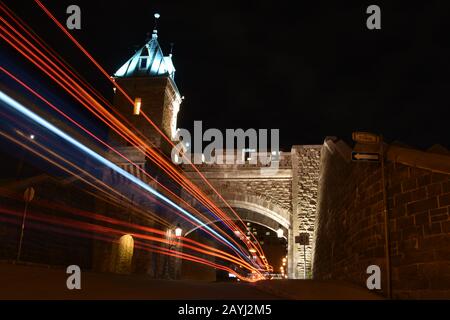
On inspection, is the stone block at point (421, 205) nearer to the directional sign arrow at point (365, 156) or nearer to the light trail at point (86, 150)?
the directional sign arrow at point (365, 156)

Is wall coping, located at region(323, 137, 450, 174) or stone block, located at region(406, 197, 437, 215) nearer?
wall coping, located at region(323, 137, 450, 174)

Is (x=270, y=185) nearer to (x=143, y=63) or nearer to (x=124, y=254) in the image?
(x=124, y=254)

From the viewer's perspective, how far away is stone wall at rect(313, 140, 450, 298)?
6.98 meters

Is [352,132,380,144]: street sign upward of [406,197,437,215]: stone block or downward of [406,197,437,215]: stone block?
upward

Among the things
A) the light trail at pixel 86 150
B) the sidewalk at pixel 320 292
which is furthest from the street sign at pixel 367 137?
the light trail at pixel 86 150

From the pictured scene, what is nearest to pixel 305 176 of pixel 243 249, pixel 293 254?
pixel 293 254

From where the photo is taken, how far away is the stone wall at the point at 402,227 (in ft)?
22.9

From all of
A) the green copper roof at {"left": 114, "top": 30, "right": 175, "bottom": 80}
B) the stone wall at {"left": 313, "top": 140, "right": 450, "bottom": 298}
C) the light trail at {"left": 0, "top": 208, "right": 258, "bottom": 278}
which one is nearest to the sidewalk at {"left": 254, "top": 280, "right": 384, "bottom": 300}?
the stone wall at {"left": 313, "top": 140, "right": 450, "bottom": 298}

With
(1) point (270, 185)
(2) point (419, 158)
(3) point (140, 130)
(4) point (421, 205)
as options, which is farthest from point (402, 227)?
(3) point (140, 130)

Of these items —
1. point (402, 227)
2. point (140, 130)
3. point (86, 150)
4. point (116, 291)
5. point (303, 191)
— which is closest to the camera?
point (116, 291)

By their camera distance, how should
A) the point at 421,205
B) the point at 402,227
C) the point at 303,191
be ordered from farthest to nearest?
the point at 303,191, the point at 402,227, the point at 421,205

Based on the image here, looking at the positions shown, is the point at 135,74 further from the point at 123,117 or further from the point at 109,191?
the point at 109,191

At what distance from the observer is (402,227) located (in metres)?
7.87

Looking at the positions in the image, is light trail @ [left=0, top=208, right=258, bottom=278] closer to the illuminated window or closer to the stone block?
the illuminated window
